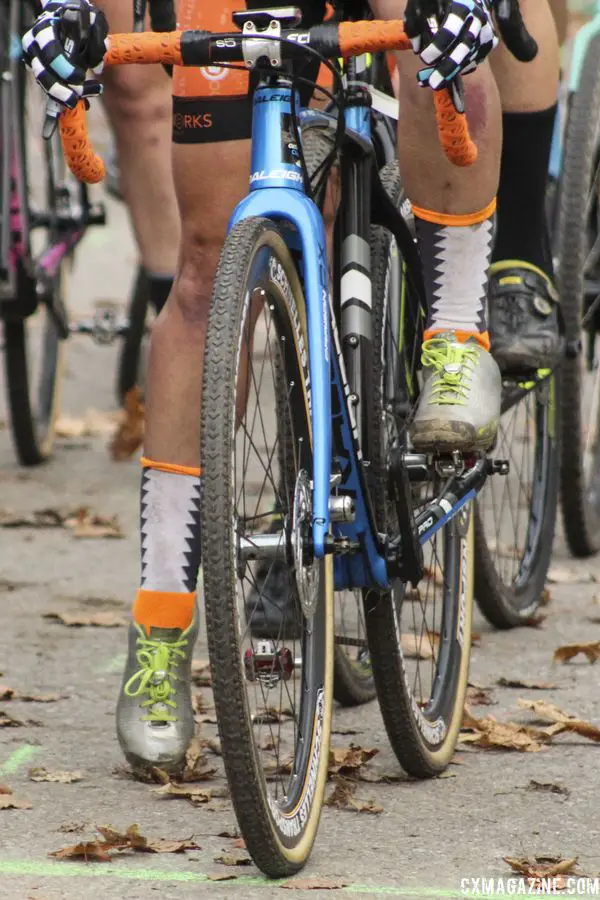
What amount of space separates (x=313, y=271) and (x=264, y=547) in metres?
0.44

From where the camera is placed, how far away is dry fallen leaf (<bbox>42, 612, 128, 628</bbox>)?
188 inches

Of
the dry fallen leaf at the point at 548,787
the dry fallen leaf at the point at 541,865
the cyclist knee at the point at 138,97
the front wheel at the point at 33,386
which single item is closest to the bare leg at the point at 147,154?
the cyclist knee at the point at 138,97

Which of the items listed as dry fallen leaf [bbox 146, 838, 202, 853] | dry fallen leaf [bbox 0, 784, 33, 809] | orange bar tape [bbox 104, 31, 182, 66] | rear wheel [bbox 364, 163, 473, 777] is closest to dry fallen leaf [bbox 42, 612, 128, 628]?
rear wheel [bbox 364, 163, 473, 777]

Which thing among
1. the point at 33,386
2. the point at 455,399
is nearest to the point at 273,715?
the point at 455,399

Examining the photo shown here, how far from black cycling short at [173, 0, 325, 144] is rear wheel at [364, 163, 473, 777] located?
0.32 meters

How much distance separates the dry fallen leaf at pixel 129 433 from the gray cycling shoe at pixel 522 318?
8.97ft

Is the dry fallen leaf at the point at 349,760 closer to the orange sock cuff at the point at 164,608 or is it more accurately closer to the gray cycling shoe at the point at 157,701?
the gray cycling shoe at the point at 157,701

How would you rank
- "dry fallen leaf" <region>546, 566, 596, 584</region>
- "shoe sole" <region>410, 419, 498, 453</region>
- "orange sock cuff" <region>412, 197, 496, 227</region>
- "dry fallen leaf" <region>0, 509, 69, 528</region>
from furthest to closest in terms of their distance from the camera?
"dry fallen leaf" <region>0, 509, 69, 528</region>, "dry fallen leaf" <region>546, 566, 596, 584</region>, "orange sock cuff" <region>412, 197, 496, 227</region>, "shoe sole" <region>410, 419, 498, 453</region>

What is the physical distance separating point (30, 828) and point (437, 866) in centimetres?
70

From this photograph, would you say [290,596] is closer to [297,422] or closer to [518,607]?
[297,422]

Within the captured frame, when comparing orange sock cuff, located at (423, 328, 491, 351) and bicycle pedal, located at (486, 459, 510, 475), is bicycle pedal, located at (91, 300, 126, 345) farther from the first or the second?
orange sock cuff, located at (423, 328, 491, 351)

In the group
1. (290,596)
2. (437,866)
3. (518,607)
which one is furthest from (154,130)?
(437,866)

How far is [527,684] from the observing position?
4.25 m

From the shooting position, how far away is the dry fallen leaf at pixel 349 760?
358cm
